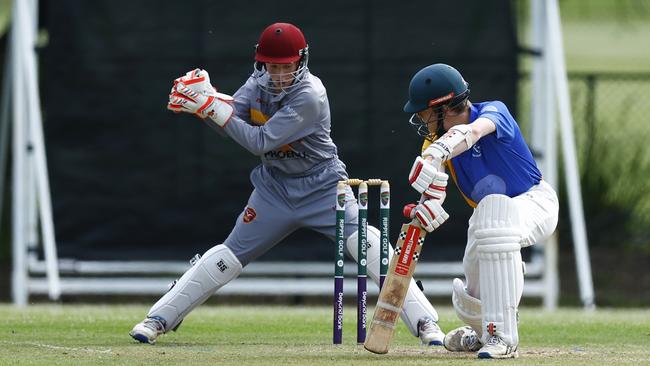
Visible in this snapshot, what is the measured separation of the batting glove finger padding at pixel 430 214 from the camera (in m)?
6.48

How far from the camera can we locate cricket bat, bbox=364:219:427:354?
662 cm

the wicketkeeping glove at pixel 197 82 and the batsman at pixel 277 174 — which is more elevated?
the wicketkeeping glove at pixel 197 82

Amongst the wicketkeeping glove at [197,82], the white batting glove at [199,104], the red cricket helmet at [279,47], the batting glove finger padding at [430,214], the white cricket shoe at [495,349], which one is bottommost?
the white cricket shoe at [495,349]

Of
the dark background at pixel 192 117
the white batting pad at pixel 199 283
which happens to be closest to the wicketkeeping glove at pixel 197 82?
the white batting pad at pixel 199 283

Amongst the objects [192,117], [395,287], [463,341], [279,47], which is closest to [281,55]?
[279,47]

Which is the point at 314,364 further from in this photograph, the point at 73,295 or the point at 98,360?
the point at 73,295

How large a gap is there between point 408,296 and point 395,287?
71 cm

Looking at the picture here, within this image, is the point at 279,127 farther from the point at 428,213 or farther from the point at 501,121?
the point at 501,121

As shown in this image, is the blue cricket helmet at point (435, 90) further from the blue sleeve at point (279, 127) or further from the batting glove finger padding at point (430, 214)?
the blue sleeve at point (279, 127)

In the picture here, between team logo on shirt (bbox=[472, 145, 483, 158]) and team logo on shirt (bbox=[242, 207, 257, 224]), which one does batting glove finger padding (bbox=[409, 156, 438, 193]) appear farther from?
team logo on shirt (bbox=[242, 207, 257, 224])

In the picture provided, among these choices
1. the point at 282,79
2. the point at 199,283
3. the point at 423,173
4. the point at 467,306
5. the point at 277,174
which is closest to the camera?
the point at 423,173

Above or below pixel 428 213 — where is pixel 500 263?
below

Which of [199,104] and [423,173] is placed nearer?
[423,173]

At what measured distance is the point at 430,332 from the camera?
7285 mm
